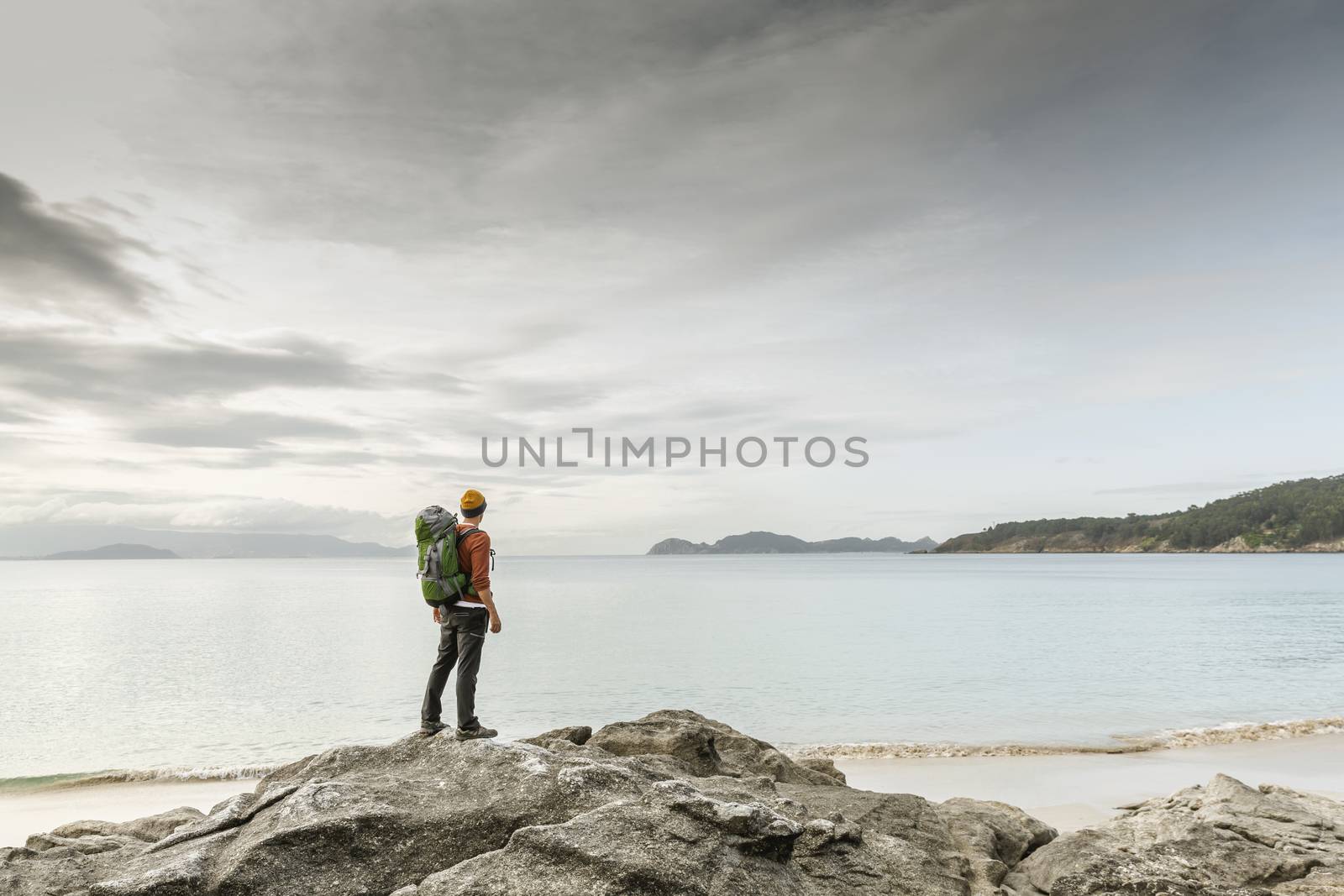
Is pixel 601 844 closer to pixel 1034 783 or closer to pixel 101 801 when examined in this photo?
pixel 1034 783

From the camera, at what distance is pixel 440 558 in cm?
924

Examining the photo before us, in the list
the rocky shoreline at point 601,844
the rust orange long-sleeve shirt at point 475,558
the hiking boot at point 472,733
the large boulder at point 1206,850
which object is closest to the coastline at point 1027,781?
the large boulder at point 1206,850

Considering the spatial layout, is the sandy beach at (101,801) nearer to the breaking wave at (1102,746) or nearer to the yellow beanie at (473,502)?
the yellow beanie at (473,502)

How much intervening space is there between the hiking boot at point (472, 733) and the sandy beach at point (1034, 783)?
9850 mm

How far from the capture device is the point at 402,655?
41.3 meters

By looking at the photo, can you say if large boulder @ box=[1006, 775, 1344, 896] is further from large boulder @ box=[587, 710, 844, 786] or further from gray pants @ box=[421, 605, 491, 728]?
gray pants @ box=[421, 605, 491, 728]

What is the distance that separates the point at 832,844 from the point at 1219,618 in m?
64.2

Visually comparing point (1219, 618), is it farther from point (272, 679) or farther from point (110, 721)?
point (110, 721)

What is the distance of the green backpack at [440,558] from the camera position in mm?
9258

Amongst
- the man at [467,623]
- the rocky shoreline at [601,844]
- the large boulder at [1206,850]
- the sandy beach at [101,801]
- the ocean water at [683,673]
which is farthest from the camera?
the ocean water at [683,673]

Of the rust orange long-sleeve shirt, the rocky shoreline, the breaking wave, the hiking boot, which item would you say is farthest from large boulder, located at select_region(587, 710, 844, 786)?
the breaking wave

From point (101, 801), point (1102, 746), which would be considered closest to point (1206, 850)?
point (1102, 746)

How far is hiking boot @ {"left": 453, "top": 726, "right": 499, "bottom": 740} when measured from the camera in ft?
27.8

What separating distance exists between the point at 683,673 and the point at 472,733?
2655cm
